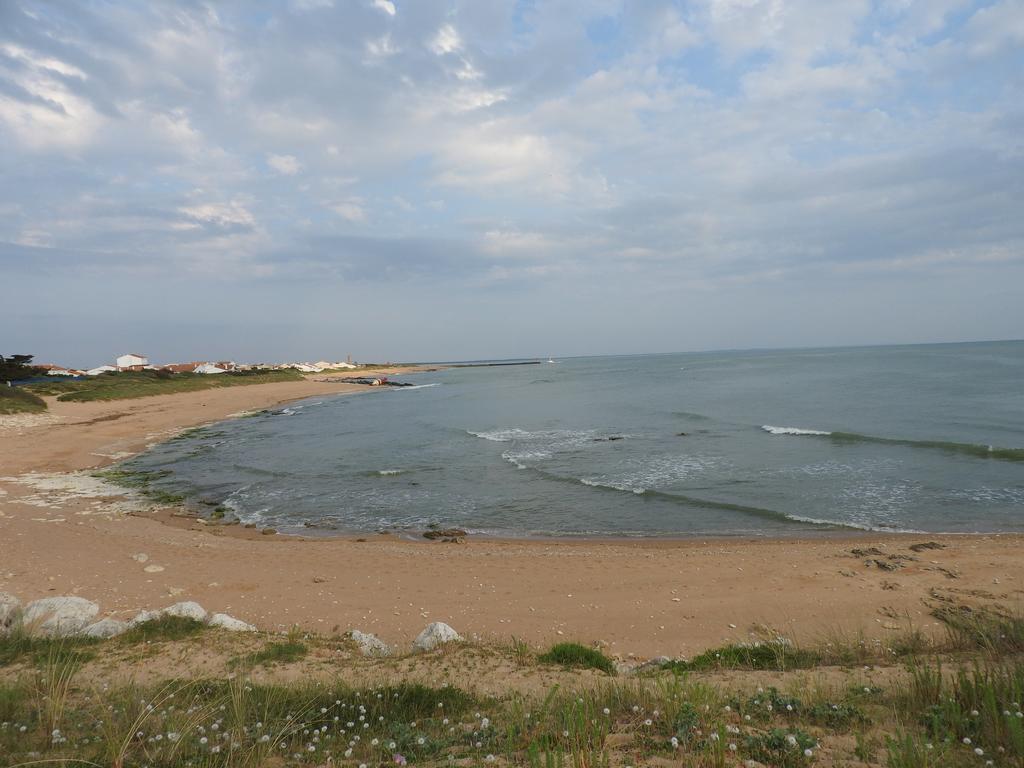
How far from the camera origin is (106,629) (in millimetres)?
6539

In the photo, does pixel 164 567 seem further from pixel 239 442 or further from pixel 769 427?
pixel 769 427

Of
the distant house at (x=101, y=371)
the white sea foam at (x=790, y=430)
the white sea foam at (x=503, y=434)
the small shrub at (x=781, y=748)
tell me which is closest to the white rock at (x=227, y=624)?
the small shrub at (x=781, y=748)

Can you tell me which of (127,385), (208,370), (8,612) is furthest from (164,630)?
(208,370)

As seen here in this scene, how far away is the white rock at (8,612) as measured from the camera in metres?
6.42

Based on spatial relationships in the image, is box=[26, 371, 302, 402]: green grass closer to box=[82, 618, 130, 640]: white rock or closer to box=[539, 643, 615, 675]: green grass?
box=[82, 618, 130, 640]: white rock

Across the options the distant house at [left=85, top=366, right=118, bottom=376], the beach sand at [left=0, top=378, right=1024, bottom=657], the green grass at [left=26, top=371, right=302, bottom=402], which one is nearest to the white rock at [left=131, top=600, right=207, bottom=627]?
the beach sand at [left=0, top=378, right=1024, bottom=657]

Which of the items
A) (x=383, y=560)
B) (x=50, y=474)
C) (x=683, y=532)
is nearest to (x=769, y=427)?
Answer: (x=683, y=532)

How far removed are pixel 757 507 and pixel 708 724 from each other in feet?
39.8

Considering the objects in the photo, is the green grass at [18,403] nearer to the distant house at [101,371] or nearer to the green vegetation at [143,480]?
the green vegetation at [143,480]

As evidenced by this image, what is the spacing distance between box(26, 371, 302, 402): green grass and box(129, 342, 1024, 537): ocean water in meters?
20.2

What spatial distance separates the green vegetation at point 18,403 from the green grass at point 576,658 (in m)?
42.7

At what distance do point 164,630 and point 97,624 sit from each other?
3.30 ft

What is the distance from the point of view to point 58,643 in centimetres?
576

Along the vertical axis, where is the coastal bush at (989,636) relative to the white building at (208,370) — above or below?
below
